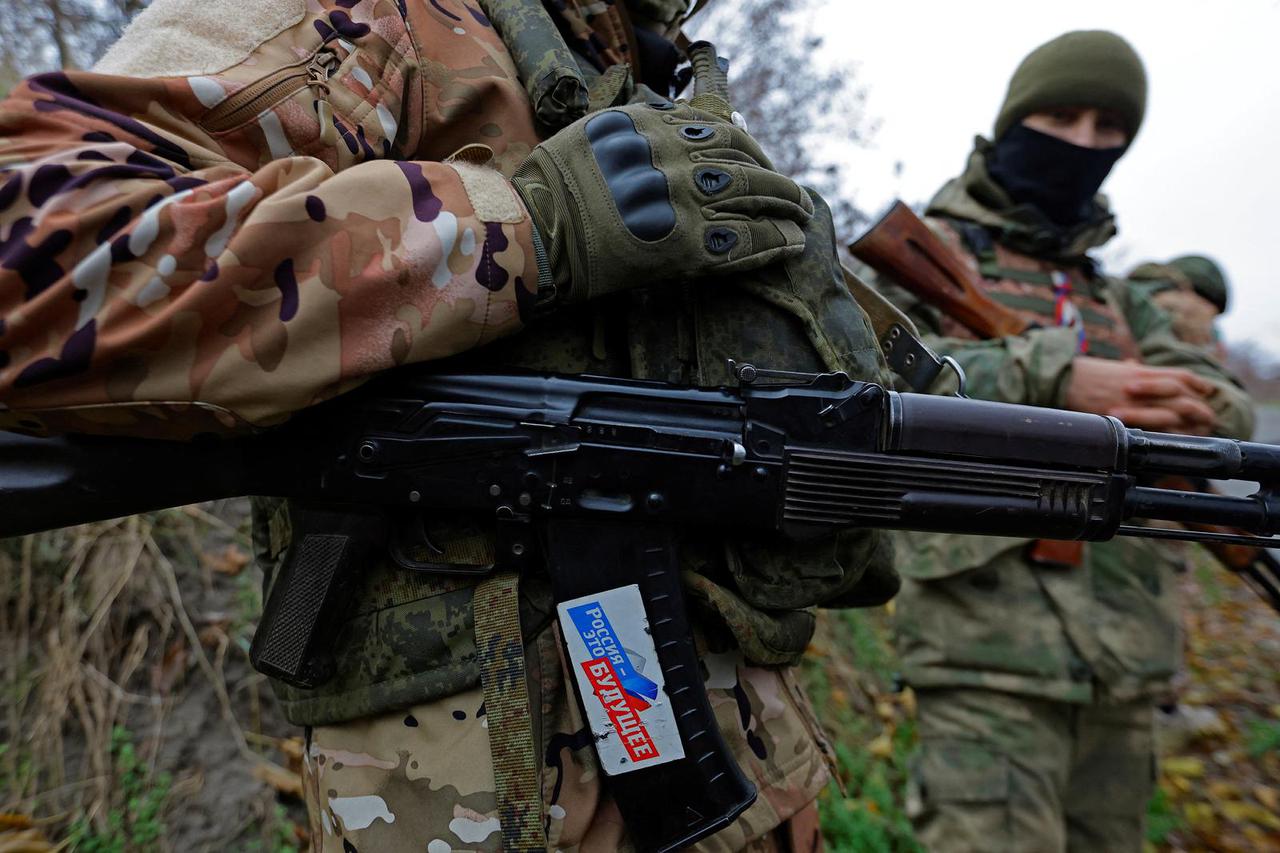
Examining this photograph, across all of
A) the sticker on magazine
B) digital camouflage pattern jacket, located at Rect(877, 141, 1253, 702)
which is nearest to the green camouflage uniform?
digital camouflage pattern jacket, located at Rect(877, 141, 1253, 702)

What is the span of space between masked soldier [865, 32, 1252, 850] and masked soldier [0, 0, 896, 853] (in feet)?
4.76

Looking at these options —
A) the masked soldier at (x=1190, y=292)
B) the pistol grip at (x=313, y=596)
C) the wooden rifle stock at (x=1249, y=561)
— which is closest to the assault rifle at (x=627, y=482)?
the pistol grip at (x=313, y=596)

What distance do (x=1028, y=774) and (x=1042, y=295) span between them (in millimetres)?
1696

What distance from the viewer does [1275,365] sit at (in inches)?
911

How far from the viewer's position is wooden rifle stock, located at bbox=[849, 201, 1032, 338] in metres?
2.42

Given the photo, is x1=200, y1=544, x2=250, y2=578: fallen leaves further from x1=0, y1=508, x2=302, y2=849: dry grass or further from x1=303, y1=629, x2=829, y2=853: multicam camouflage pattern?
x1=303, y1=629, x2=829, y2=853: multicam camouflage pattern

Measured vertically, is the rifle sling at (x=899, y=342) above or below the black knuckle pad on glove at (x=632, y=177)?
below

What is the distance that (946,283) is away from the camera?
8.63 ft

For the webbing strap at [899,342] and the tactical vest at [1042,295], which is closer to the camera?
the webbing strap at [899,342]

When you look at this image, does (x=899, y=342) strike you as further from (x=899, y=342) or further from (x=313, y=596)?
(x=313, y=596)

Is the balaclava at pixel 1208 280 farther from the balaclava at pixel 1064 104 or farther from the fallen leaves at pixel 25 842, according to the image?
the fallen leaves at pixel 25 842

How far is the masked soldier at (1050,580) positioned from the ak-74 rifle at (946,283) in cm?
11

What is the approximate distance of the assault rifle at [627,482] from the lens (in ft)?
3.57

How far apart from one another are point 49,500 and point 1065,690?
2.73 m
